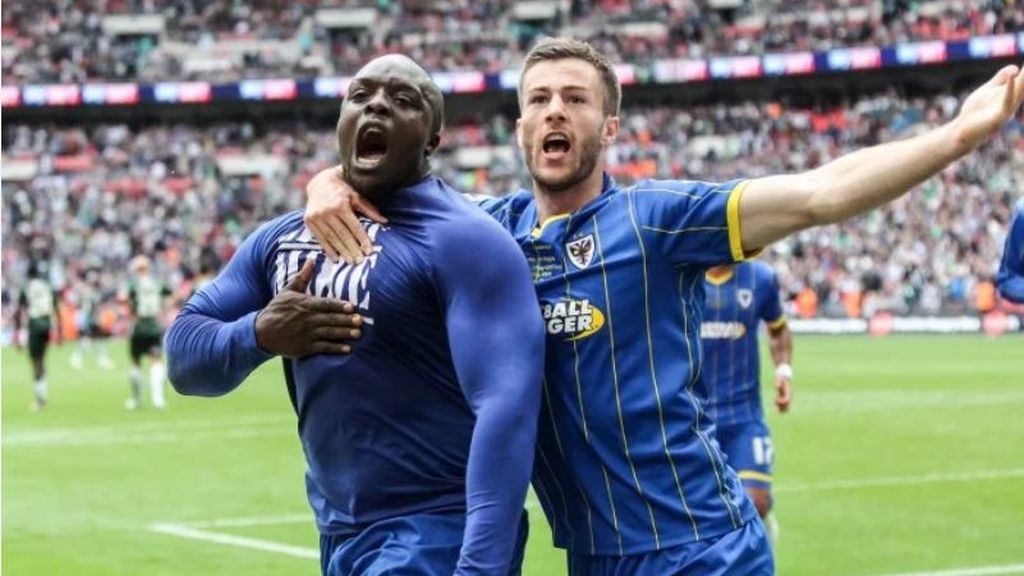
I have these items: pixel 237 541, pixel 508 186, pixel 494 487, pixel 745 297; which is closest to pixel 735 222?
pixel 494 487

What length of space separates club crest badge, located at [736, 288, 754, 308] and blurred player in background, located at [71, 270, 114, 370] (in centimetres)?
2590

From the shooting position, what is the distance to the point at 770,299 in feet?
39.3

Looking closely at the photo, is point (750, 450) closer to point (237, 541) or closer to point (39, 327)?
point (237, 541)

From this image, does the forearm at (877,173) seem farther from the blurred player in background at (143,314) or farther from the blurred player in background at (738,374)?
the blurred player in background at (143,314)

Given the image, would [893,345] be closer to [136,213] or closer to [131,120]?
[136,213]

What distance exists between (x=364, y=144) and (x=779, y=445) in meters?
15.1

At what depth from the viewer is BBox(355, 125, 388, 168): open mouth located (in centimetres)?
482

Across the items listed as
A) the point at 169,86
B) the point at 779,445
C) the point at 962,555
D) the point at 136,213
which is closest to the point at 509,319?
the point at 962,555

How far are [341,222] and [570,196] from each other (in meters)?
0.76

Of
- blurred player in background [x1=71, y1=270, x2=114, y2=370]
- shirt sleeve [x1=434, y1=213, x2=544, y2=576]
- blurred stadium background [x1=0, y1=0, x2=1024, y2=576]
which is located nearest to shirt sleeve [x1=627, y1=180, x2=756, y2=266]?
shirt sleeve [x1=434, y1=213, x2=544, y2=576]

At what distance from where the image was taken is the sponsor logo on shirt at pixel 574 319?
16.6ft

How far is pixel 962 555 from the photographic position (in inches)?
478

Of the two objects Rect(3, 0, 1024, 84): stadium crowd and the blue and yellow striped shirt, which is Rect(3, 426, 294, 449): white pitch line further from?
Rect(3, 0, 1024, 84): stadium crowd

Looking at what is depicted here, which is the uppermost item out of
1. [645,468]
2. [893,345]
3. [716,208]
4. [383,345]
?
[716,208]
